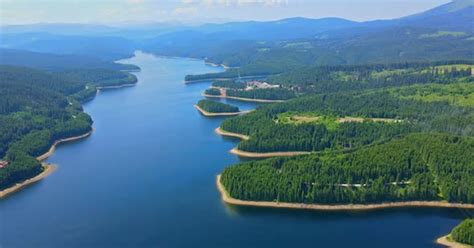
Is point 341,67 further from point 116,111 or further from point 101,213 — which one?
point 101,213

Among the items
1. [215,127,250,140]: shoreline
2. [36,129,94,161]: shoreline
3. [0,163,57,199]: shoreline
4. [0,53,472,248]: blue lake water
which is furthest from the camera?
[215,127,250,140]: shoreline

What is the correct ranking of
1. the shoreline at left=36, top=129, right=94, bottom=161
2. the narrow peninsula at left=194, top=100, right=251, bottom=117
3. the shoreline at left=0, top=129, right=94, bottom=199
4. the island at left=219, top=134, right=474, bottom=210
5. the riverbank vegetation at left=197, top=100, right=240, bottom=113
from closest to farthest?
the island at left=219, top=134, right=474, bottom=210
the shoreline at left=0, top=129, right=94, bottom=199
the shoreline at left=36, top=129, right=94, bottom=161
the narrow peninsula at left=194, top=100, right=251, bottom=117
the riverbank vegetation at left=197, top=100, right=240, bottom=113

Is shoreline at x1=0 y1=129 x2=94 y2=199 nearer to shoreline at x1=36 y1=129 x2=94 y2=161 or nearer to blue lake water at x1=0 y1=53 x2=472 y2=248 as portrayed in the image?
shoreline at x1=36 y1=129 x2=94 y2=161

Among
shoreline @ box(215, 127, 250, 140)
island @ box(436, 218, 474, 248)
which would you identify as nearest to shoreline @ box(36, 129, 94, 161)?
shoreline @ box(215, 127, 250, 140)

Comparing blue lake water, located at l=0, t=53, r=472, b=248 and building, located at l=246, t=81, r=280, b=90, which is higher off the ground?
building, located at l=246, t=81, r=280, b=90

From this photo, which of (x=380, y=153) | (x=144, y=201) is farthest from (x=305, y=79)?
(x=144, y=201)

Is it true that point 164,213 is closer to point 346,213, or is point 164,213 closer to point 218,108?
point 346,213
